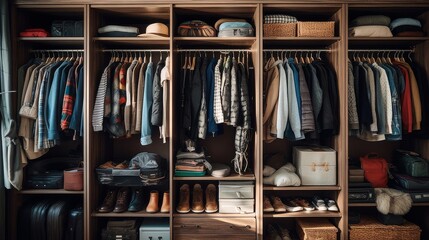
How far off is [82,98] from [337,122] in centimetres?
210

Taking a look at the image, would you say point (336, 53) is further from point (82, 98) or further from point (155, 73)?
point (82, 98)

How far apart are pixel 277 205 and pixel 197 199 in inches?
27.2

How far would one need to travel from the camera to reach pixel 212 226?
238 cm

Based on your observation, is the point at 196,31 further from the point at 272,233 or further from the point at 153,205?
the point at 272,233

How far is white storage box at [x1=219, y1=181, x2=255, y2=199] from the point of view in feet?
8.05

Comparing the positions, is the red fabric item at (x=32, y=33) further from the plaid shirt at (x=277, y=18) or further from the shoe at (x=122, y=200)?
the plaid shirt at (x=277, y=18)

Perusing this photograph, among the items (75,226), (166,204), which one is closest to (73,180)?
(75,226)

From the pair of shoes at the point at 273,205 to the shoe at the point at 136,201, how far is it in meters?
1.05

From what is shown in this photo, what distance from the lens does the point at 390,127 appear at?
2377 millimetres

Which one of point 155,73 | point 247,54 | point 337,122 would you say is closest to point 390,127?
point 337,122

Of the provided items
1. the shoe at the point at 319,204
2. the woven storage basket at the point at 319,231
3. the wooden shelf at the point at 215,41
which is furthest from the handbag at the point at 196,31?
the woven storage basket at the point at 319,231

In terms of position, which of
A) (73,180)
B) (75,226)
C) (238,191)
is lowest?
(75,226)

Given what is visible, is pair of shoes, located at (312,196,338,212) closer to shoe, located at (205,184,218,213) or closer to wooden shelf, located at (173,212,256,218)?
wooden shelf, located at (173,212,256,218)

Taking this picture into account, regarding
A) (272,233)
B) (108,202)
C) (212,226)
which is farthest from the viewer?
(272,233)
